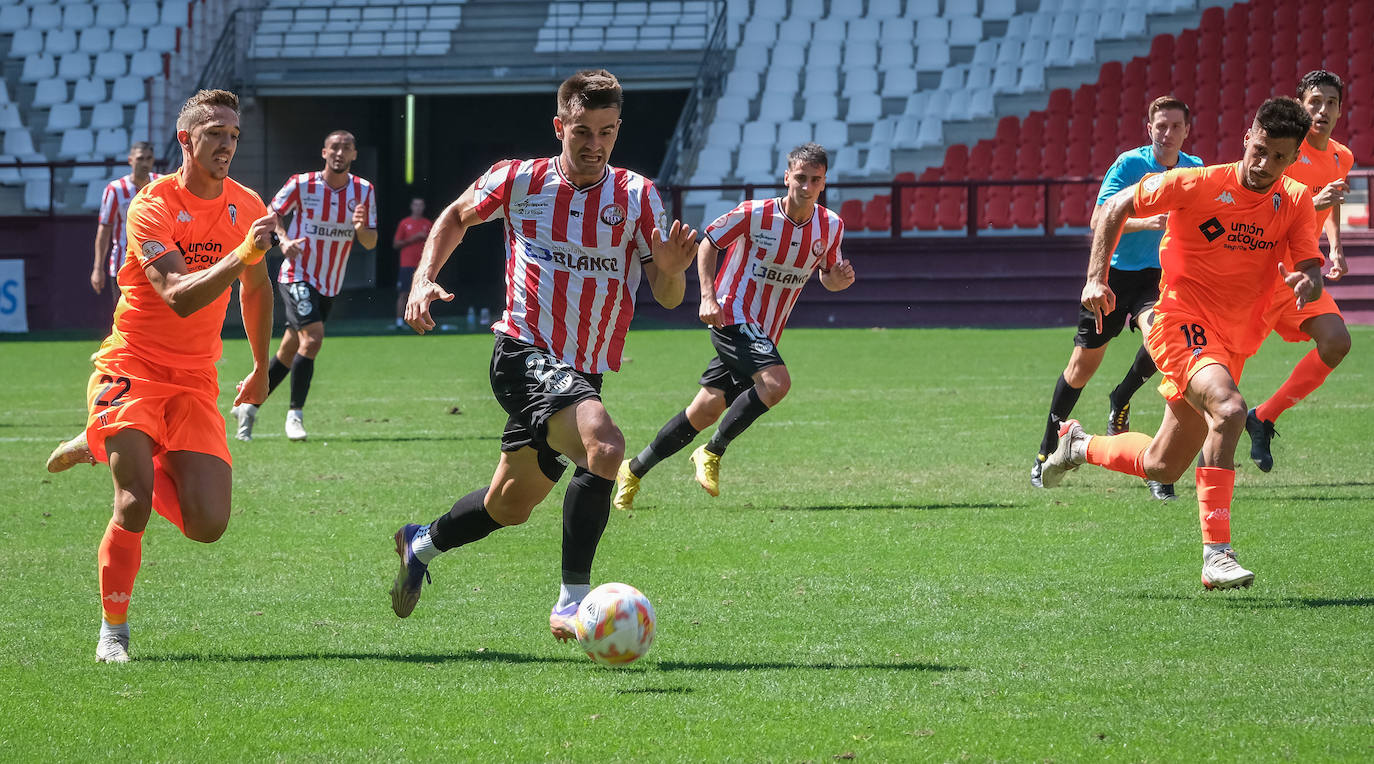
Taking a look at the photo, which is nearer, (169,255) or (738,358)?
(169,255)

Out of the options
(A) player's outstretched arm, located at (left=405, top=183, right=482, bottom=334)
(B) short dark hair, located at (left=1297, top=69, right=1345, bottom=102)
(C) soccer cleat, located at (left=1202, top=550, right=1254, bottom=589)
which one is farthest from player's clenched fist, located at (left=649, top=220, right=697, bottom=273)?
(B) short dark hair, located at (left=1297, top=69, right=1345, bottom=102)

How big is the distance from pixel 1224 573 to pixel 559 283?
2566mm

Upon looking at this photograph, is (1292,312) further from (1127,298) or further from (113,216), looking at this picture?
(113,216)

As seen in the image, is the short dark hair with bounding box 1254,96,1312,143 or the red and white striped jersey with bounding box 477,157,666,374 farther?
the short dark hair with bounding box 1254,96,1312,143

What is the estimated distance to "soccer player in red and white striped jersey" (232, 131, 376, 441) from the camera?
436 inches

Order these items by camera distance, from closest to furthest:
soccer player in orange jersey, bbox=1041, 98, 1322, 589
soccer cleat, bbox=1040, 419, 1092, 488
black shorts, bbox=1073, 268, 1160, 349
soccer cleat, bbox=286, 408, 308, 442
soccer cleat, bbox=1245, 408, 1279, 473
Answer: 1. soccer player in orange jersey, bbox=1041, 98, 1322, 589
2. soccer cleat, bbox=1040, 419, 1092, 488
3. soccer cleat, bbox=1245, 408, 1279, 473
4. black shorts, bbox=1073, 268, 1160, 349
5. soccer cleat, bbox=286, 408, 308, 442

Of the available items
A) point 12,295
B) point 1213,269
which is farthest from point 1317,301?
point 12,295

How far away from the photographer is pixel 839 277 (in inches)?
312

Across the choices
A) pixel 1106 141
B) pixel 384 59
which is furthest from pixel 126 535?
pixel 384 59

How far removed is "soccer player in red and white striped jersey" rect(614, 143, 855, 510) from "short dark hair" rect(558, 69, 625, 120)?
9.77 ft

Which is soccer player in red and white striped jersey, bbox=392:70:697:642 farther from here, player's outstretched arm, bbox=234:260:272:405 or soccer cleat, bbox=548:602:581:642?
player's outstretched arm, bbox=234:260:272:405

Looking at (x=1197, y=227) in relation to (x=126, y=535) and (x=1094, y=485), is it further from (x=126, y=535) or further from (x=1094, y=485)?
(x=126, y=535)

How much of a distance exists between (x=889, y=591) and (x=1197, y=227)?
74.6 inches

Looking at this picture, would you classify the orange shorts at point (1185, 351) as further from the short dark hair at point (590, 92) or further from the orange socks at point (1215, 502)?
the short dark hair at point (590, 92)
